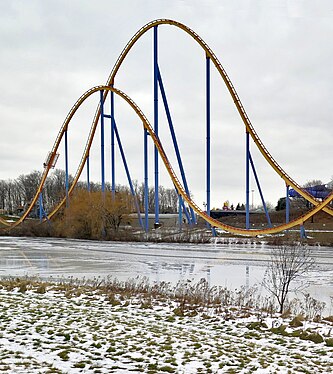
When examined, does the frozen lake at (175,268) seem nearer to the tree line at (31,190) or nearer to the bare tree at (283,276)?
the bare tree at (283,276)

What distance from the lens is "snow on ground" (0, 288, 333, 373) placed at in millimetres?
5383

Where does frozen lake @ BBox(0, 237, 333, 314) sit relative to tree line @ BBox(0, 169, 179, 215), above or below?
below

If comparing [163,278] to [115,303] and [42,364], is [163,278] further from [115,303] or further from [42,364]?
[42,364]

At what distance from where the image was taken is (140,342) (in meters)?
6.39

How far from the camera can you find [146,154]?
3350 centimetres

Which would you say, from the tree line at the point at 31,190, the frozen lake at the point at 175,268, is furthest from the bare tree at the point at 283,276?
the tree line at the point at 31,190

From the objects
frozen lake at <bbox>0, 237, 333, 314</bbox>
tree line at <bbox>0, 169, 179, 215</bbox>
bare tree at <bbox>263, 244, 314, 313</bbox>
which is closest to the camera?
bare tree at <bbox>263, 244, 314, 313</bbox>

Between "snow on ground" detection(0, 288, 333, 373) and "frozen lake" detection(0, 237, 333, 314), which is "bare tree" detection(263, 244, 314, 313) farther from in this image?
"snow on ground" detection(0, 288, 333, 373)

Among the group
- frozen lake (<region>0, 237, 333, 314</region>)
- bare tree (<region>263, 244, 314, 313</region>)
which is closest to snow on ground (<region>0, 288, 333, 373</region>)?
bare tree (<region>263, 244, 314, 313</region>)

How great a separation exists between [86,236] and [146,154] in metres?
8.45

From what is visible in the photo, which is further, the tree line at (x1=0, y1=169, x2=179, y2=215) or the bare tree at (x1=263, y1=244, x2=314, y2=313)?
the tree line at (x1=0, y1=169, x2=179, y2=215)

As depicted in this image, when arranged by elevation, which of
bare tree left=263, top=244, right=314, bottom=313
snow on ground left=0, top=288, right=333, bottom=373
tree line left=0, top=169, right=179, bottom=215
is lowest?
snow on ground left=0, top=288, right=333, bottom=373

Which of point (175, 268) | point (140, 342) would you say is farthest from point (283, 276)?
point (175, 268)

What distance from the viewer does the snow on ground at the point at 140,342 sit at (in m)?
5.38
